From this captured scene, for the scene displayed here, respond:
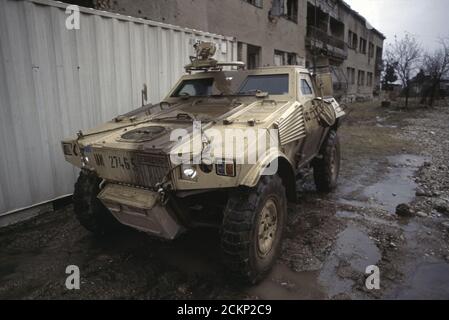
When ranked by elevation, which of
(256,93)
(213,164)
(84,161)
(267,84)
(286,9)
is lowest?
(84,161)

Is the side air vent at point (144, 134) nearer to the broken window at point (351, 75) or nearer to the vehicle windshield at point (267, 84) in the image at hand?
the vehicle windshield at point (267, 84)

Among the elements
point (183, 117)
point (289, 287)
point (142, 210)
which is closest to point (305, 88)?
point (183, 117)

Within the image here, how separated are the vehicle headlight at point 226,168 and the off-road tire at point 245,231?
308 millimetres

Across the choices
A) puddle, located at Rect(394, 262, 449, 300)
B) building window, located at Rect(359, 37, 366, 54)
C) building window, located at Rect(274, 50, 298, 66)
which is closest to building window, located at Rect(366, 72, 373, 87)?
building window, located at Rect(359, 37, 366, 54)

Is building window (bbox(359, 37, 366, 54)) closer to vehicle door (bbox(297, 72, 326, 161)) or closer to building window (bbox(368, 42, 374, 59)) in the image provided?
building window (bbox(368, 42, 374, 59))

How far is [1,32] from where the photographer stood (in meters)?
4.09

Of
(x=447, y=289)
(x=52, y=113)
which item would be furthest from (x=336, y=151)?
(x=52, y=113)

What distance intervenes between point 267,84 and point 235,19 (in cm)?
748

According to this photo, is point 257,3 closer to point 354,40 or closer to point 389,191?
point 389,191

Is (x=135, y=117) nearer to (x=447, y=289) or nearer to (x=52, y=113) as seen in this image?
(x=52, y=113)

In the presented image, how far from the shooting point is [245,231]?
2746 mm

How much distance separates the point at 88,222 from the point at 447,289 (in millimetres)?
3549

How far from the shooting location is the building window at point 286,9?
44.7ft
